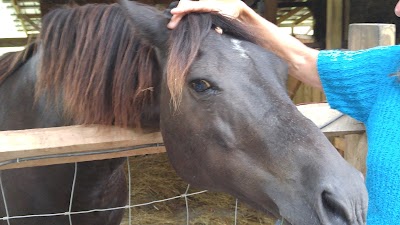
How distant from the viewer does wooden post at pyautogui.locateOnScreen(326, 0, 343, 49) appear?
16.5ft

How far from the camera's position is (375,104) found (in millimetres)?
1465

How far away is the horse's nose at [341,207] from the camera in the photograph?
1018 millimetres

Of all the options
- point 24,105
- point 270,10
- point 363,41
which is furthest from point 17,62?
point 270,10

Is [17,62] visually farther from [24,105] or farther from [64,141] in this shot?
[64,141]

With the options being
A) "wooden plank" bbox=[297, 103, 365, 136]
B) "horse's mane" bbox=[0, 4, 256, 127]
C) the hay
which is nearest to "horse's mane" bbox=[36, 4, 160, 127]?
"horse's mane" bbox=[0, 4, 256, 127]

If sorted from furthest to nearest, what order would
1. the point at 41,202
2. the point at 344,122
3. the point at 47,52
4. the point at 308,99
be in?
the point at 308,99 < the point at 41,202 < the point at 344,122 < the point at 47,52

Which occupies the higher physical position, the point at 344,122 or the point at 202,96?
the point at 202,96

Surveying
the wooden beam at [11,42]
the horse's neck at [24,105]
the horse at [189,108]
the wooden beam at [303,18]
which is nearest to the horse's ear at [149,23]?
the horse at [189,108]

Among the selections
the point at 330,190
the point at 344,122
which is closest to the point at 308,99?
the point at 344,122

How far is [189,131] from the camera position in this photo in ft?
4.19

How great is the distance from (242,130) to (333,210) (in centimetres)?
29

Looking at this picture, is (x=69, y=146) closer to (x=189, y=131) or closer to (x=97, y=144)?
(x=97, y=144)

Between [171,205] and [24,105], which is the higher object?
[24,105]

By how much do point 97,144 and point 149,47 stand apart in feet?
1.05
